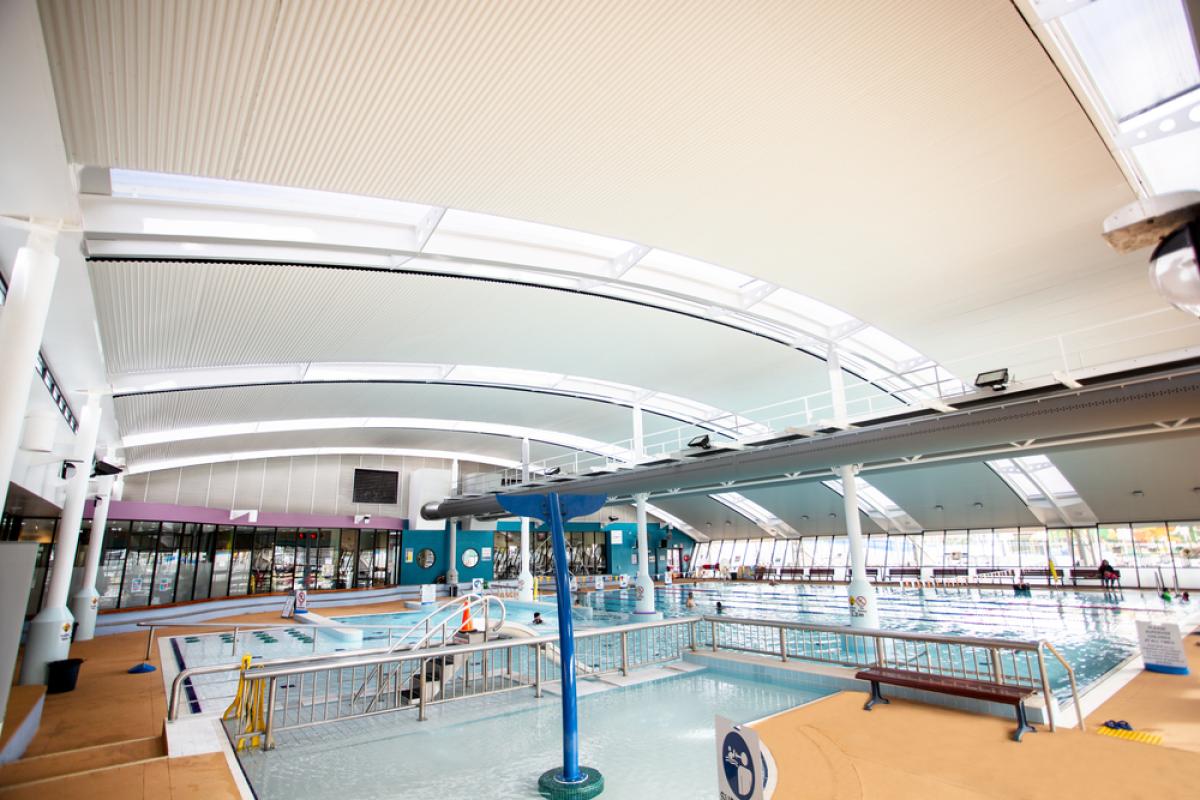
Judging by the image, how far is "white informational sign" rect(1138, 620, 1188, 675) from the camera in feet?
29.3

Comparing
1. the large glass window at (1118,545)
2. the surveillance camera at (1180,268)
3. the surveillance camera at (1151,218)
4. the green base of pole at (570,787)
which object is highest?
the surveillance camera at (1151,218)

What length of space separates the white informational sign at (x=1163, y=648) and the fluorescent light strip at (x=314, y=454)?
103 ft

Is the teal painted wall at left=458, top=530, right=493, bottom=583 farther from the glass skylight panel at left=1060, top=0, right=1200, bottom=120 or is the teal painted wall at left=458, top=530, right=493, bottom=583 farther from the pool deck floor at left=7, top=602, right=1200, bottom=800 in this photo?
the glass skylight panel at left=1060, top=0, right=1200, bottom=120

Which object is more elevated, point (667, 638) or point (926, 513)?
point (926, 513)

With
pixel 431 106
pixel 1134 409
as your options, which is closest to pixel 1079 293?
pixel 1134 409

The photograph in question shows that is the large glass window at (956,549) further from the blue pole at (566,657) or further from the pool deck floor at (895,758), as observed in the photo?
the blue pole at (566,657)

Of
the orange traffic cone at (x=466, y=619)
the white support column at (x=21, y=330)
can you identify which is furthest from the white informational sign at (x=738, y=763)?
the orange traffic cone at (x=466, y=619)

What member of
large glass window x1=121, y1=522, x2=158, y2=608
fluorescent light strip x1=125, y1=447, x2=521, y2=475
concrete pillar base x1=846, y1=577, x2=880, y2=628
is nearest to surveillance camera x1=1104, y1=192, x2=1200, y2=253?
concrete pillar base x1=846, y1=577, x2=880, y2=628

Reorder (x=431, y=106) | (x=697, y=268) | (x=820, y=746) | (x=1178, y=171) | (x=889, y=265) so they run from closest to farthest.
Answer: (x=820, y=746) → (x=431, y=106) → (x=1178, y=171) → (x=889, y=265) → (x=697, y=268)

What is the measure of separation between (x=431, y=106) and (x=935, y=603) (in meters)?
25.9

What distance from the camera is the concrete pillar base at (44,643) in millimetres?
10406

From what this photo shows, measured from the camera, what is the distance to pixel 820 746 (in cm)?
577

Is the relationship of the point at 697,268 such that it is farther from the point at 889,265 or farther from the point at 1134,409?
the point at 1134,409

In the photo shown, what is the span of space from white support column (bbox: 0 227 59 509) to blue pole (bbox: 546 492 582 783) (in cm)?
504
